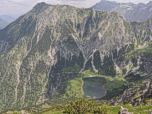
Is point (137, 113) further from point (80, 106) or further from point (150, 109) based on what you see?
point (80, 106)

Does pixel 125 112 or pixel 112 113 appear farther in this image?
pixel 112 113

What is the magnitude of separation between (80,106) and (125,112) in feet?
76.1

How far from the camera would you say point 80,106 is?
218ft

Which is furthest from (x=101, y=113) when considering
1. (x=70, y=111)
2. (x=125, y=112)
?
(x=70, y=111)

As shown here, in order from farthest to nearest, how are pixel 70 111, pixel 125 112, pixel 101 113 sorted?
pixel 70 111 → pixel 101 113 → pixel 125 112

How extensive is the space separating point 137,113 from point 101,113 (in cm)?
1677

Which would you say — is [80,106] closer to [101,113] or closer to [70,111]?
[70,111]

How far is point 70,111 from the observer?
62406 mm

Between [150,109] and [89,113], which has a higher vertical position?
[150,109]

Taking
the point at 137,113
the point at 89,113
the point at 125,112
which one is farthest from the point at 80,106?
the point at 137,113

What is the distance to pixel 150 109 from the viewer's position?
60469 millimetres

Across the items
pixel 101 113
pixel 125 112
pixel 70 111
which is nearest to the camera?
pixel 125 112

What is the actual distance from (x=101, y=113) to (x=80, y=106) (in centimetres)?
1266

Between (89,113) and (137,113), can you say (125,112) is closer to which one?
(137,113)
